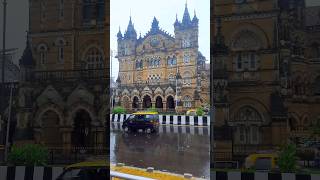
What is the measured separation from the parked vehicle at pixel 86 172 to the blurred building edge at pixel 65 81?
1.02 meters

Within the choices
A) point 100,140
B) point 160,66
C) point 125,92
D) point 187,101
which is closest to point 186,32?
point 160,66

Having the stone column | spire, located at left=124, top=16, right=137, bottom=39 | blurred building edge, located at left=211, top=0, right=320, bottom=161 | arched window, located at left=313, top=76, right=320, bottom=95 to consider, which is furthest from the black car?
arched window, located at left=313, top=76, right=320, bottom=95

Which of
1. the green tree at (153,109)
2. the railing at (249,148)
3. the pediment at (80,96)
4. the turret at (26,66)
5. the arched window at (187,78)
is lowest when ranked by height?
the railing at (249,148)

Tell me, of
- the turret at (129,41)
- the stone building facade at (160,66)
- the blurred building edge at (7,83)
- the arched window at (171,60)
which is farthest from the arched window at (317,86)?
the blurred building edge at (7,83)

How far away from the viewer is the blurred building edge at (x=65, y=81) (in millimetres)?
5996

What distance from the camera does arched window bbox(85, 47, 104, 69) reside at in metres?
5.99

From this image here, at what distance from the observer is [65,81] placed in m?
6.14

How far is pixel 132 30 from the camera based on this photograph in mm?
6812

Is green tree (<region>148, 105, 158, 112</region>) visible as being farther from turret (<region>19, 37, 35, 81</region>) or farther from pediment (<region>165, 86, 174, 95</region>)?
turret (<region>19, 37, 35, 81</region>)

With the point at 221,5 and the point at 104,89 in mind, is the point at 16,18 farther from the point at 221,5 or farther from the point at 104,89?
the point at 221,5

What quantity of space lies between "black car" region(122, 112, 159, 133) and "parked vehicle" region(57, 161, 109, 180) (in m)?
1.29

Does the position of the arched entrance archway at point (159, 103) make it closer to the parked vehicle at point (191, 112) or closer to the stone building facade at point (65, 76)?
the parked vehicle at point (191, 112)

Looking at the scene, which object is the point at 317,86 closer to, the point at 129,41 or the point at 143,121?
the point at 143,121

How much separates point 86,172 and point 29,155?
1914 mm
